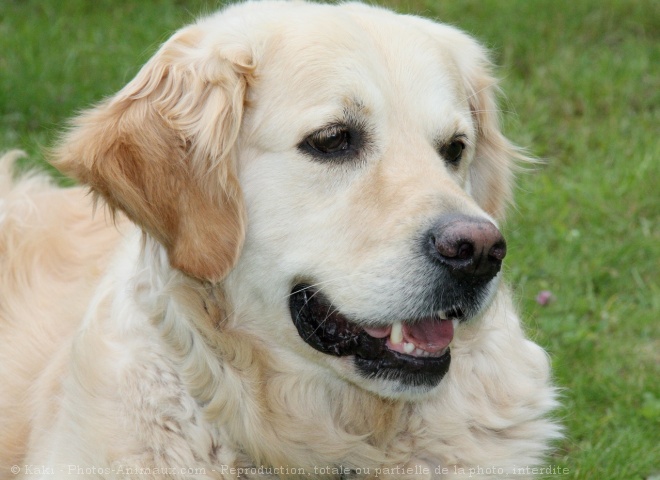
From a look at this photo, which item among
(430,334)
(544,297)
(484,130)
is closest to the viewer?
(430,334)

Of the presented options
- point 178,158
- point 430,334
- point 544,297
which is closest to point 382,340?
point 430,334

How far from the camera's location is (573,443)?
4484mm

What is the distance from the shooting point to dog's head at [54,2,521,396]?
3.21 m

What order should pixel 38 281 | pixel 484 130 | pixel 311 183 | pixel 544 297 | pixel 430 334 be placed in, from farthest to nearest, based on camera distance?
1. pixel 544 297
2. pixel 38 281
3. pixel 484 130
4. pixel 430 334
5. pixel 311 183

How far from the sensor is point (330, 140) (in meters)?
3.34

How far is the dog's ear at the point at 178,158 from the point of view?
3.27 metres

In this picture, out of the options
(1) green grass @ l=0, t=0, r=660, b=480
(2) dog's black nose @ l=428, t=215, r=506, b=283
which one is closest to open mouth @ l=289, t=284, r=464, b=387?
(2) dog's black nose @ l=428, t=215, r=506, b=283

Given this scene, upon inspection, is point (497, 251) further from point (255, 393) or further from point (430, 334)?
point (255, 393)

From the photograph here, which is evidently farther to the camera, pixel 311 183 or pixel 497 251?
pixel 311 183

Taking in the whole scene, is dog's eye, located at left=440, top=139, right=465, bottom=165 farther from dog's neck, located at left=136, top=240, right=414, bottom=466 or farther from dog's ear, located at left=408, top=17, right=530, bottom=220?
dog's neck, located at left=136, top=240, right=414, bottom=466

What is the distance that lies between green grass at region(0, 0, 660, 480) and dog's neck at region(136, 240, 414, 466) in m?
1.12

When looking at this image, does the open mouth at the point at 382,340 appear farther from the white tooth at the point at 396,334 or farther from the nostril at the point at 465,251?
the nostril at the point at 465,251

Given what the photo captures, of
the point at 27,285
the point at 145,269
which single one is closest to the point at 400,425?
the point at 145,269

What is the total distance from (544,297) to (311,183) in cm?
241
